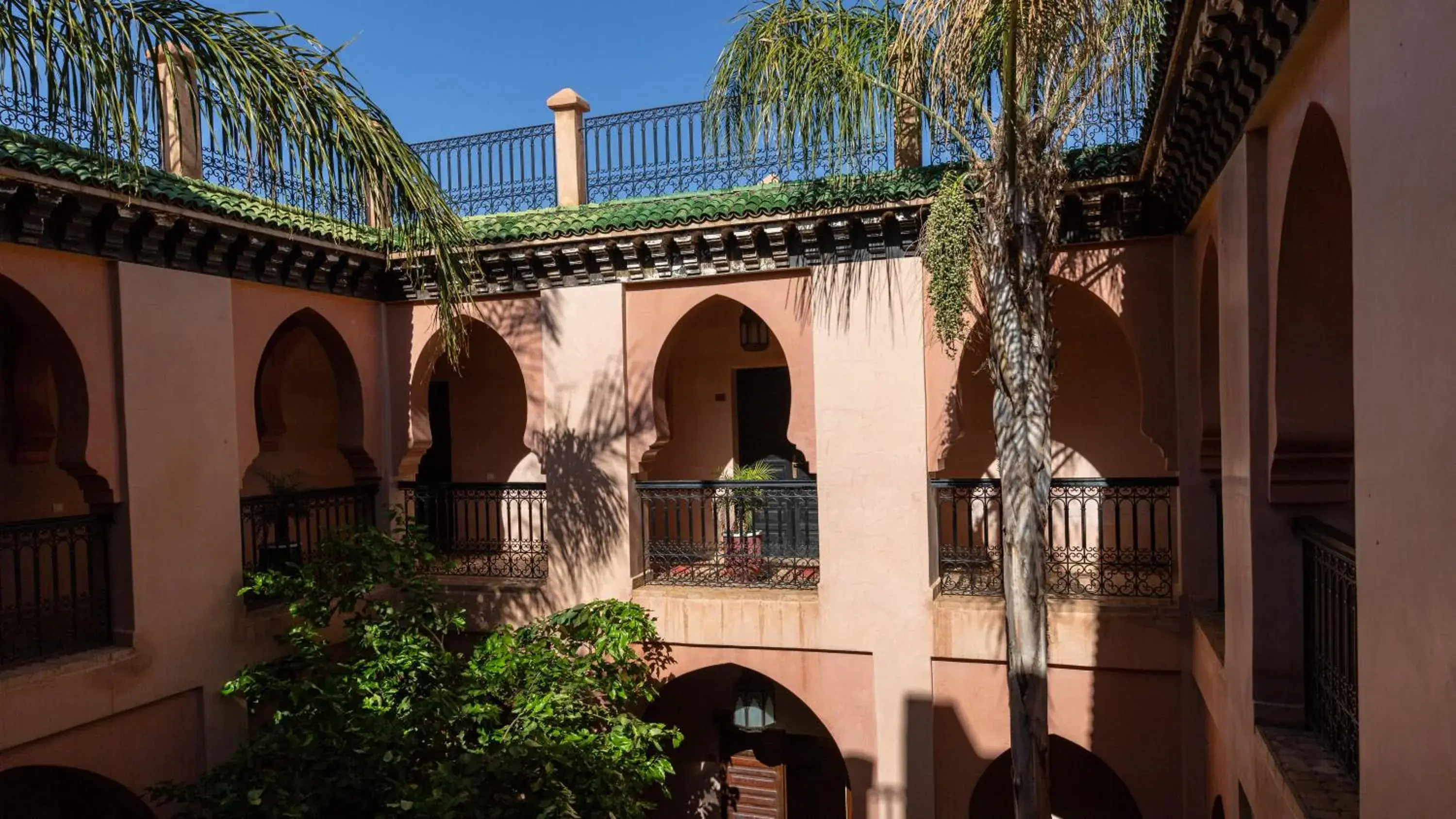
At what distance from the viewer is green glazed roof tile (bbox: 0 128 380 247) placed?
6.37 metres

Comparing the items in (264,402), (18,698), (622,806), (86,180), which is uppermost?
(86,180)

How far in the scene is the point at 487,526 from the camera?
398 inches

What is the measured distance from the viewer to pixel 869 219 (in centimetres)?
827

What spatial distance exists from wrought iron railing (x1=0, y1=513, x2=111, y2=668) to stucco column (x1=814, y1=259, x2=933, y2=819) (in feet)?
20.2

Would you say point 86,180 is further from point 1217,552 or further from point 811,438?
point 1217,552

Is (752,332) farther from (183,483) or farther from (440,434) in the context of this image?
(183,483)

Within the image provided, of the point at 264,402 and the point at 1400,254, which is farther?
the point at 264,402

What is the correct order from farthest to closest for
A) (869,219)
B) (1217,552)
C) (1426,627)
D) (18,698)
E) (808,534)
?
1. (808,534)
2. (869,219)
3. (1217,552)
4. (18,698)
5. (1426,627)

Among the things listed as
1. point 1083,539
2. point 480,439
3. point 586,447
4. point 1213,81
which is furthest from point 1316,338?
point 480,439

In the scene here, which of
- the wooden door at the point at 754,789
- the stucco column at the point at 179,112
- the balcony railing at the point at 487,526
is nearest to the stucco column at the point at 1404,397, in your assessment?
the stucco column at the point at 179,112

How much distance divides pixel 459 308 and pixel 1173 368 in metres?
7.00

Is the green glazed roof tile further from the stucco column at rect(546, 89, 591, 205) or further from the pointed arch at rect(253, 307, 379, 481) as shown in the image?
the stucco column at rect(546, 89, 591, 205)

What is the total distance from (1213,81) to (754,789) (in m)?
9.31

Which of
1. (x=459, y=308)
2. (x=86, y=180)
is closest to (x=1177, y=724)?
(x=459, y=308)
